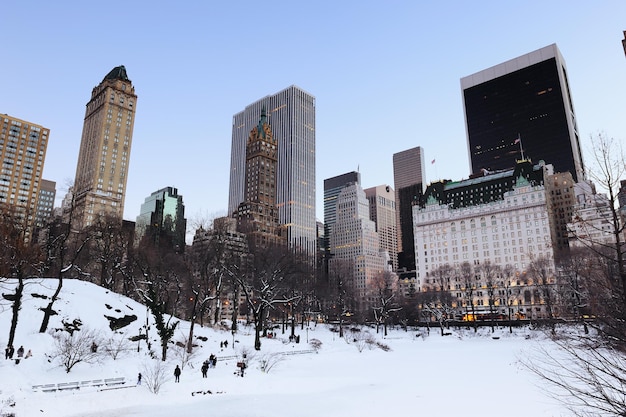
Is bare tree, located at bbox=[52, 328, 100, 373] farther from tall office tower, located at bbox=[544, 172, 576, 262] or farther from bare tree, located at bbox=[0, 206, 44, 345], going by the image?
tall office tower, located at bbox=[544, 172, 576, 262]

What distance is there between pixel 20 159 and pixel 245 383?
8040 inches

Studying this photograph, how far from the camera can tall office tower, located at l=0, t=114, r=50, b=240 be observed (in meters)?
183

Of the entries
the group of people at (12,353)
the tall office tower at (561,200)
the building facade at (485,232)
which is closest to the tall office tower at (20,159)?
the building facade at (485,232)

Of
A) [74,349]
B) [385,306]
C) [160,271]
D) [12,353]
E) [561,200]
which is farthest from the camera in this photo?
[561,200]

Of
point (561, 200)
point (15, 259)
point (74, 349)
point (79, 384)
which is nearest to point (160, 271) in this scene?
point (15, 259)

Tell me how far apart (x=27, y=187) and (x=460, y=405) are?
701 feet

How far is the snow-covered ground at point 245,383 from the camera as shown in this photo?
21.6 meters

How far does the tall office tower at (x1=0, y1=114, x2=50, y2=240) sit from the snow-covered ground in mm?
174939

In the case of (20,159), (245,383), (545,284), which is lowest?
(245,383)

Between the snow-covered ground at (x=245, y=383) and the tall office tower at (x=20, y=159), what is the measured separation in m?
175

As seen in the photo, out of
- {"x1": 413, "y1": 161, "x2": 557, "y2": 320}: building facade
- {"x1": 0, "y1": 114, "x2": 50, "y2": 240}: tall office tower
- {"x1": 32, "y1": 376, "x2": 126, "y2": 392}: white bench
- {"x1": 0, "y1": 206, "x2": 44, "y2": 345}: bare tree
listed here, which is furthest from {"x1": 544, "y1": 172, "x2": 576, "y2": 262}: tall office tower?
{"x1": 0, "y1": 114, "x2": 50, "y2": 240}: tall office tower

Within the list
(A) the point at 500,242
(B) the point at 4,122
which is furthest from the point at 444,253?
(B) the point at 4,122

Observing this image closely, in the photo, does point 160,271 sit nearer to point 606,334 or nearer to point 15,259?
point 15,259

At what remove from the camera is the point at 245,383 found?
29219mm
